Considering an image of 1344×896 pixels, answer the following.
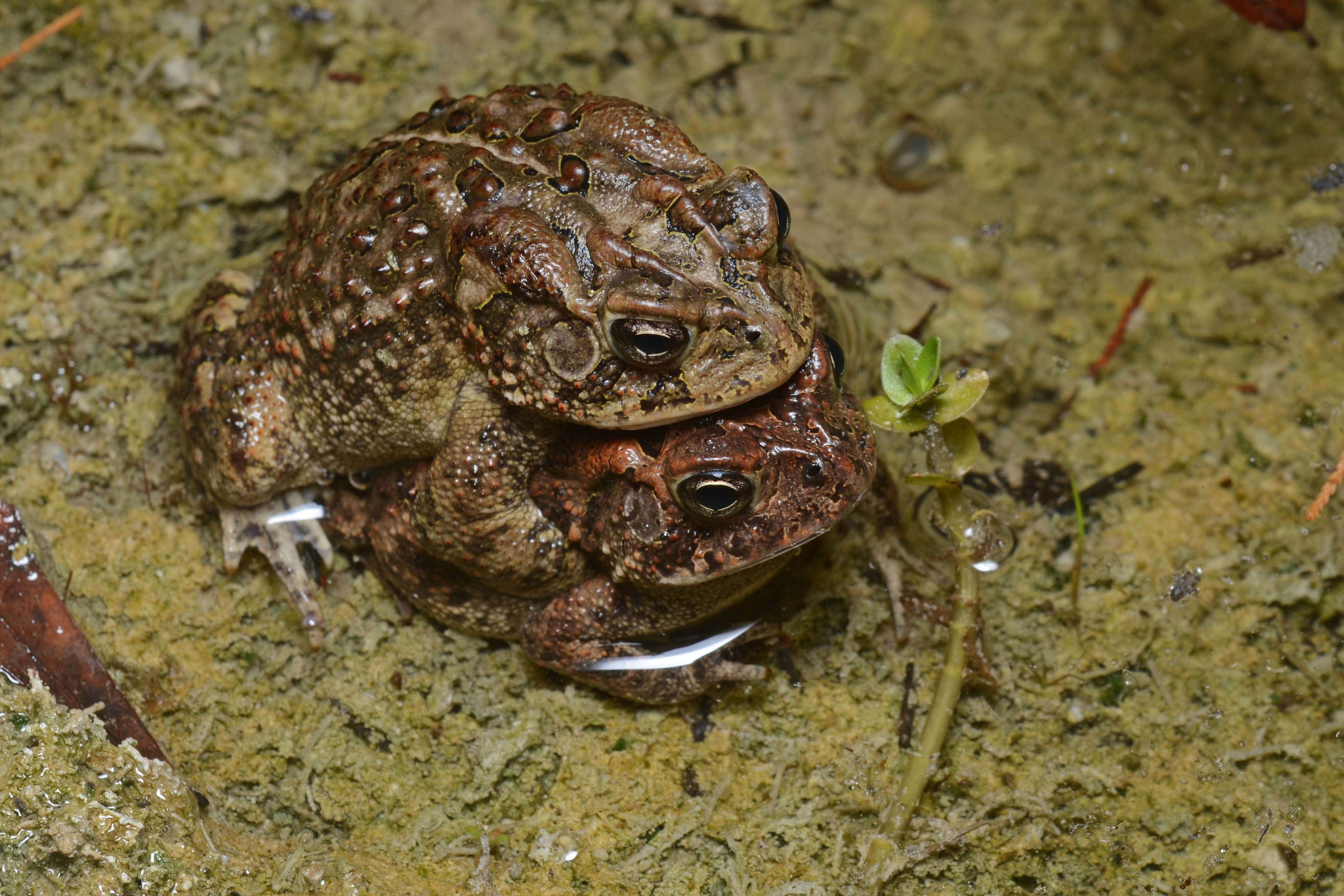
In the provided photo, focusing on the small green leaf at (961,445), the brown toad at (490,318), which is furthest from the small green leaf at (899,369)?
the brown toad at (490,318)

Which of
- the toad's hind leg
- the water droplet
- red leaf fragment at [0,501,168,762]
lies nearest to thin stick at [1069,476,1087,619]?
the water droplet

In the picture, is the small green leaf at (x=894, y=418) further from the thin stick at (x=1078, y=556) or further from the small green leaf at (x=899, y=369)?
the thin stick at (x=1078, y=556)

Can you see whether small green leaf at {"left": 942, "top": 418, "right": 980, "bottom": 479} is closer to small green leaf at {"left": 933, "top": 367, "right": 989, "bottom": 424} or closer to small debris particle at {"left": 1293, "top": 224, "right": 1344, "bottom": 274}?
small green leaf at {"left": 933, "top": 367, "right": 989, "bottom": 424}

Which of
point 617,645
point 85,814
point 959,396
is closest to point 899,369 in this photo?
point 959,396

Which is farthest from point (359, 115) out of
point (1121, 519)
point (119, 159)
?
point (1121, 519)

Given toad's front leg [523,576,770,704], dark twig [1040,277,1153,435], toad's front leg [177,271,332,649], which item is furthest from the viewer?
dark twig [1040,277,1153,435]

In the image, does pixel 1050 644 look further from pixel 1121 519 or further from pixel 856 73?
pixel 856 73
